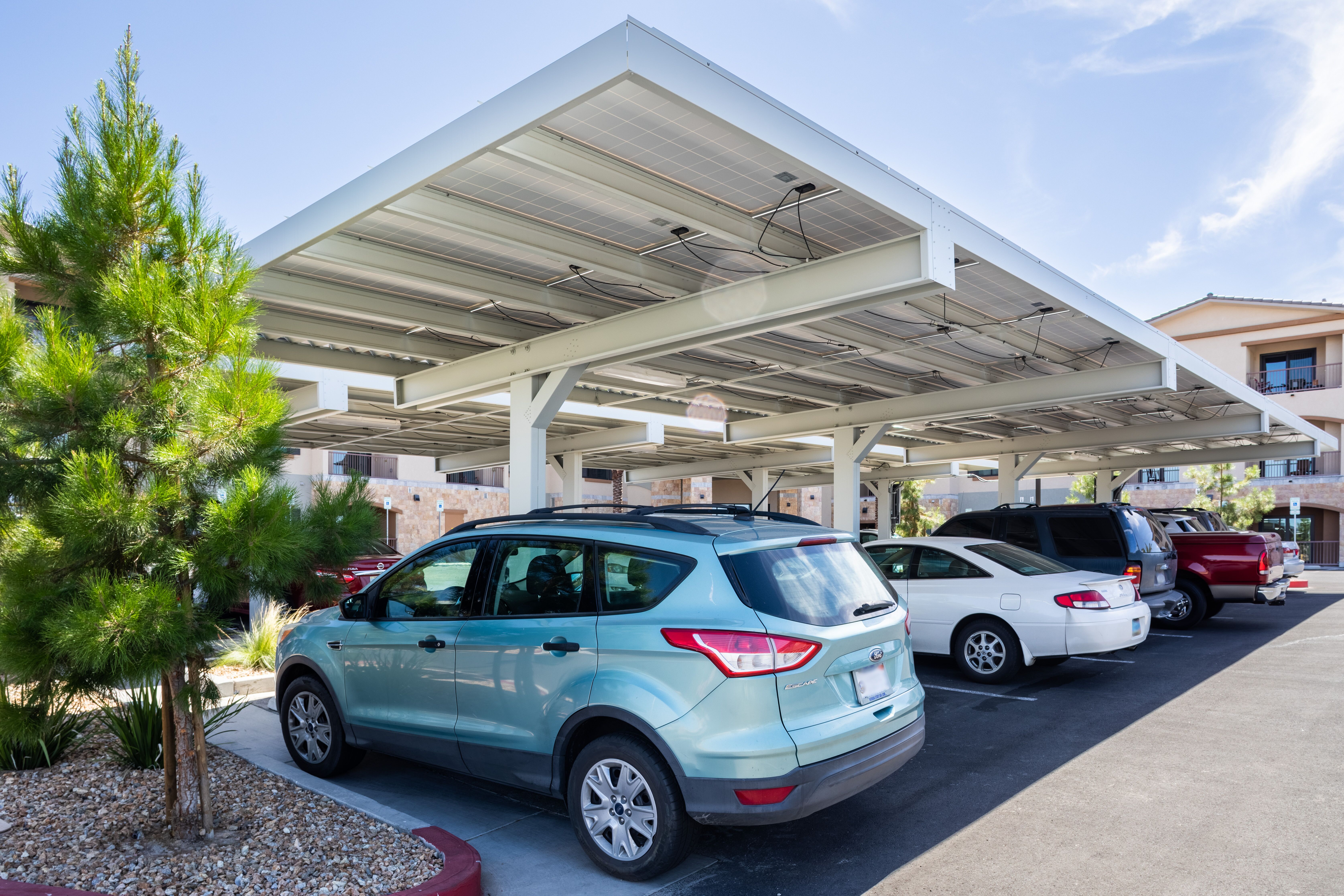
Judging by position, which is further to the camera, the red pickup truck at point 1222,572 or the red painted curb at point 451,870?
the red pickup truck at point 1222,572

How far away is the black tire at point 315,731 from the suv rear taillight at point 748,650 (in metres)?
2.93

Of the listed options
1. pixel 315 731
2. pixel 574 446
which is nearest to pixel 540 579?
pixel 315 731

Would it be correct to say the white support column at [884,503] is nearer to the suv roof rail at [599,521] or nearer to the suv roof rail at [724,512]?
the suv roof rail at [724,512]

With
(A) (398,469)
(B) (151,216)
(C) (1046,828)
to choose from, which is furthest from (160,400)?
(A) (398,469)

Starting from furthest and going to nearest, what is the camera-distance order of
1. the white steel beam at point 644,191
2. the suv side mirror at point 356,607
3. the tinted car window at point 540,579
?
the white steel beam at point 644,191
the suv side mirror at point 356,607
the tinted car window at point 540,579

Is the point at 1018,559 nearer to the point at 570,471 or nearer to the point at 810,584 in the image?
the point at 810,584

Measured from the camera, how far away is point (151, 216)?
430cm

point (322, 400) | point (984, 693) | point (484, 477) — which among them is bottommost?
point (984, 693)

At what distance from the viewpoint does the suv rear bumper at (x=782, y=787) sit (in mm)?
4074

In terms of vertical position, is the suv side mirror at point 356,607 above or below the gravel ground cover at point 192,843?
above

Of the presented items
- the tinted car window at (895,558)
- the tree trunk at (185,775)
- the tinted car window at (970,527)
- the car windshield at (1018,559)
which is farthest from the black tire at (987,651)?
the tree trunk at (185,775)

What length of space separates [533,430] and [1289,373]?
4104cm

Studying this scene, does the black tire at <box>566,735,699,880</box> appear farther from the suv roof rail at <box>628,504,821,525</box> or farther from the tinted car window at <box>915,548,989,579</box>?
the tinted car window at <box>915,548,989,579</box>

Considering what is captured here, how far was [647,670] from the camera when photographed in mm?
4359
